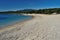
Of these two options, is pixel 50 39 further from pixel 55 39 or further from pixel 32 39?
pixel 32 39

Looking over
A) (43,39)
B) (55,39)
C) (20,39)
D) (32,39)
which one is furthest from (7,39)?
(55,39)

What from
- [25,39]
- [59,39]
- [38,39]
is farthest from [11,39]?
[59,39]

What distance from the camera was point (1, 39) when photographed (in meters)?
7.62

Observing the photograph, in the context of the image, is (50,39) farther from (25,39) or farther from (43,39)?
(25,39)

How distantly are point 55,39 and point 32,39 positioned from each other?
1.28 metres

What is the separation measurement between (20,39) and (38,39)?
1.11 metres

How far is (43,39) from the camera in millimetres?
6945

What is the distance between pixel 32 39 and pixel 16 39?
3.23 ft

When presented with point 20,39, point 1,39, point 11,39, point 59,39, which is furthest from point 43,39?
point 1,39

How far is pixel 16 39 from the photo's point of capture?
7414mm

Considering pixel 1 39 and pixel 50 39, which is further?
pixel 1 39

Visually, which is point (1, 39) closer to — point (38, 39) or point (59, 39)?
point (38, 39)

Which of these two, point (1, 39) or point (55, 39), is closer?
point (55, 39)

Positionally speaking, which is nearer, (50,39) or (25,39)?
(50,39)
